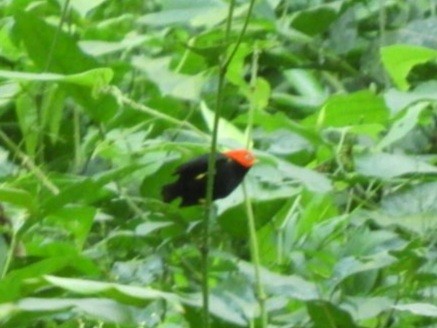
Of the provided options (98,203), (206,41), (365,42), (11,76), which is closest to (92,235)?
(98,203)

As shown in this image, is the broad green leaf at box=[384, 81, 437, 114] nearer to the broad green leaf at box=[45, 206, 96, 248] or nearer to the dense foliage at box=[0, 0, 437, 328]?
the dense foliage at box=[0, 0, 437, 328]

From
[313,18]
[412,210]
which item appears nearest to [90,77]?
[412,210]

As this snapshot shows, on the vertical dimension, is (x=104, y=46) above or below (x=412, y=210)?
above

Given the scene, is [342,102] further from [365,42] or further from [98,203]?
[365,42]

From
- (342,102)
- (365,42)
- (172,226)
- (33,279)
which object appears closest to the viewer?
(33,279)

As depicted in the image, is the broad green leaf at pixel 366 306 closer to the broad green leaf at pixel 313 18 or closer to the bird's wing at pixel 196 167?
the bird's wing at pixel 196 167

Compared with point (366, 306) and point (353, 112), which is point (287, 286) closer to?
point (366, 306)

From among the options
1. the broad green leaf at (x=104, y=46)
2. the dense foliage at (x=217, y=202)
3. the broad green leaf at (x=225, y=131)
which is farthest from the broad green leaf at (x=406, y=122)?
the broad green leaf at (x=104, y=46)
